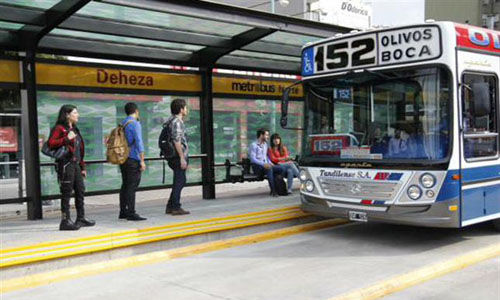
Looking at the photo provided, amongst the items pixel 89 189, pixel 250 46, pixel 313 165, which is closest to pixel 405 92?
pixel 313 165

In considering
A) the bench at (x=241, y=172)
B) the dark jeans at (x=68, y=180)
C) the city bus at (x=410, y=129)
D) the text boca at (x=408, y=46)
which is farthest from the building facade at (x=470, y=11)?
the dark jeans at (x=68, y=180)

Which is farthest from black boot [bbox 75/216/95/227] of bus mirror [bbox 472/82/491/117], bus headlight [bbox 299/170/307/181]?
→ bus mirror [bbox 472/82/491/117]

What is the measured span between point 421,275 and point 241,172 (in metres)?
6.14

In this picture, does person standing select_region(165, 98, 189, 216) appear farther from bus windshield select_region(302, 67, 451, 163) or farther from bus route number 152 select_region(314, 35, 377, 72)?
bus route number 152 select_region(314, 35, 377, 72)

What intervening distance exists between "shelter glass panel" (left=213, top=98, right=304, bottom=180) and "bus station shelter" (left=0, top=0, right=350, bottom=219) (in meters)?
0.66

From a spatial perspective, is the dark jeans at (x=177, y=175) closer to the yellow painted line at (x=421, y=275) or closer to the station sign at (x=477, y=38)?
the yellow painted line at (x=421, y=275)

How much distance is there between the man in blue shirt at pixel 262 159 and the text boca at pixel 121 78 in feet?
8.22

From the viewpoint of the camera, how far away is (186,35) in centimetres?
890

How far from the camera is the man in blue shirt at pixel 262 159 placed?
10.5m

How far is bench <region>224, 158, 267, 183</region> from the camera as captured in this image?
10.9 meters

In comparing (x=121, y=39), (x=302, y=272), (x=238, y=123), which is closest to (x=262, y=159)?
(x=238, y=123)

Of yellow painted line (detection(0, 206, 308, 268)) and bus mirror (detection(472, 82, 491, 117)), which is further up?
bus mirror (detection(472, 82, 491, 117))

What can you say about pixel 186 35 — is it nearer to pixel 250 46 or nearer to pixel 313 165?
pixel 250 46

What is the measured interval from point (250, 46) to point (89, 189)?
4.00 metres
